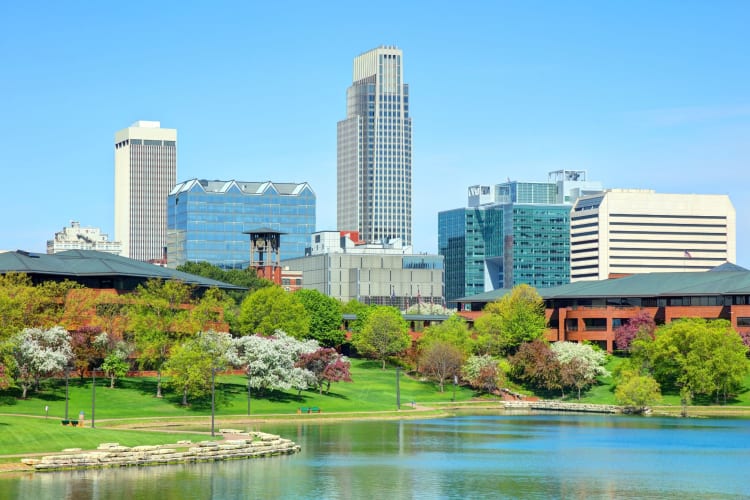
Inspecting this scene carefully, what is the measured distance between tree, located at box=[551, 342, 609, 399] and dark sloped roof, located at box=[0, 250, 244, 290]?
5318 centimetres

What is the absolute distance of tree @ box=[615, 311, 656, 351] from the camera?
614 ft

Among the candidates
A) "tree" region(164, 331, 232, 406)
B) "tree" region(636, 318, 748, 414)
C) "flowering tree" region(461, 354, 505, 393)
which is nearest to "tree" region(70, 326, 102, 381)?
"tree" region(164, 331, 232, 406)

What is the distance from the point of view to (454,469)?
9469 cm

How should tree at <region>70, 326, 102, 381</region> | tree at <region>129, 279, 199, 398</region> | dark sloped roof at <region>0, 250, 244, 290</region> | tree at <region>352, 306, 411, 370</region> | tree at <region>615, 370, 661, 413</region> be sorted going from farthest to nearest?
tree at <region>352, 306, 411, 370</region>, dark sloped roof at <region>0, 250, 244, 290</region>, tree at <region>615, 370, 661, 413</region>, tree at <region>129, 279, 199, 398</region>, tree at <region>70, 326, 102, 381</region>

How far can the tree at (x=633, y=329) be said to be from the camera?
187 metres

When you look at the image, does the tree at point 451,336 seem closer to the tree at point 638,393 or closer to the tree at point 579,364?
the tree at point 579,364

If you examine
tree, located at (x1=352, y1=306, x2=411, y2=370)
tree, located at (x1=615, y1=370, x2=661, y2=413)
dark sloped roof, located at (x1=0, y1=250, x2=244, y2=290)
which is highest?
dark sloped roof, located at (x1=0, y1=250, x2=244, y2=290)

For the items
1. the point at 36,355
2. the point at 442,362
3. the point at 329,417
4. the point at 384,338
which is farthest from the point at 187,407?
the point at 384,338

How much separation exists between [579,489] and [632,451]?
25.2 metres

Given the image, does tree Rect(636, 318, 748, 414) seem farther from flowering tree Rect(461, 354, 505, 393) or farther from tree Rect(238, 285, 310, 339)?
tree Rect(238, 285, 310, 339)

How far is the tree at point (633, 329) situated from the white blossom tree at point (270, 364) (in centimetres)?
5891

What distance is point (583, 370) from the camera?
555 ft

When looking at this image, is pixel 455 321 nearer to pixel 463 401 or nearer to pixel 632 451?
pixel 463 401

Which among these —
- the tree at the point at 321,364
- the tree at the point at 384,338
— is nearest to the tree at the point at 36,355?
the tree at the point at 321,364
